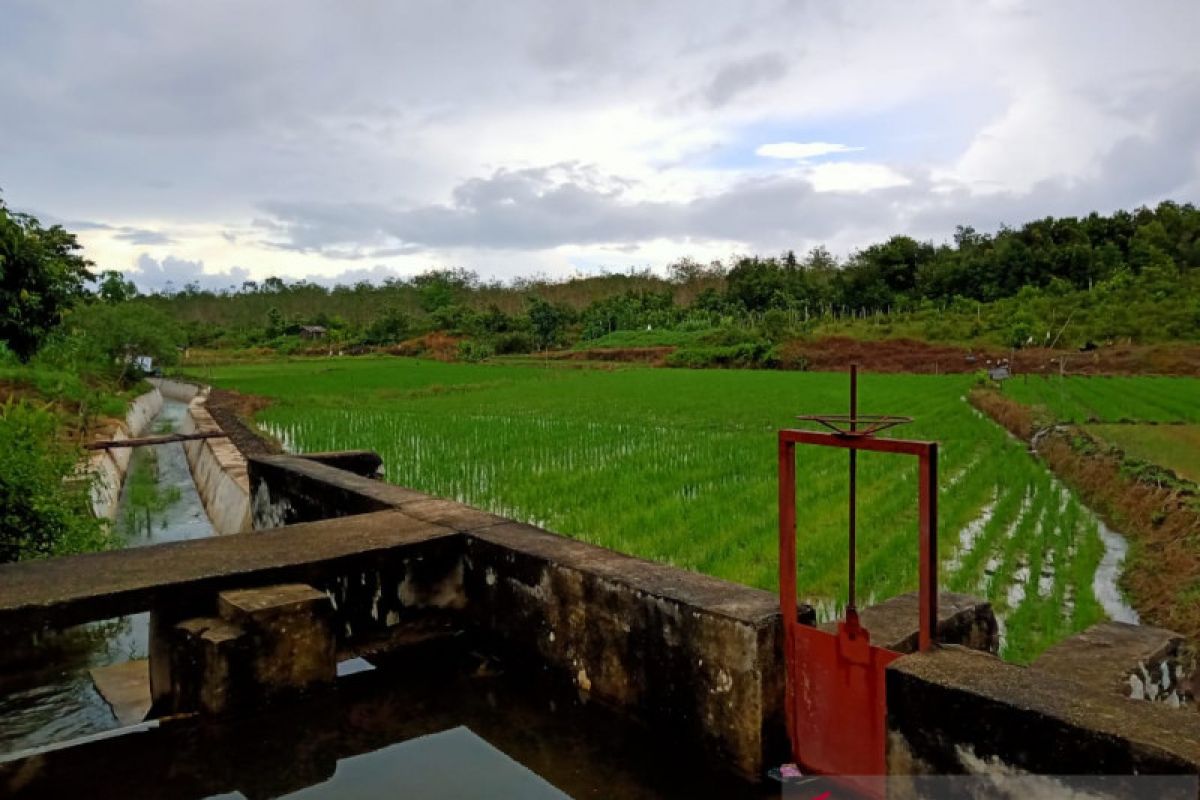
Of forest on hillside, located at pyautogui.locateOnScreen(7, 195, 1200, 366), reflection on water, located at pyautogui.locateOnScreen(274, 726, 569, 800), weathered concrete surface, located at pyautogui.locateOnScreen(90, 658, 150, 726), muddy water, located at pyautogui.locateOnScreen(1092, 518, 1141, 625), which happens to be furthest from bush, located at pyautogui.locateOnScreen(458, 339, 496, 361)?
reflection on water, located at pyautogui.locateOnScreen(274, 726, 569, 800)

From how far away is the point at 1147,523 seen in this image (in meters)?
7.35

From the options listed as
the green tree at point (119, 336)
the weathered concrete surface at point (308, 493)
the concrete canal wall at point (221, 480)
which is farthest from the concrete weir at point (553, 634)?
the green tree at point (119, 336)

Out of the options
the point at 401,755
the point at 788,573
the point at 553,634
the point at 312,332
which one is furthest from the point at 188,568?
the point at 312,332

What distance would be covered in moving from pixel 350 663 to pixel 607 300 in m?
54.0

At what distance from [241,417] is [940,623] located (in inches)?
692

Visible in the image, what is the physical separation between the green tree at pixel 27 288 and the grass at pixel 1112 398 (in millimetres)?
14344

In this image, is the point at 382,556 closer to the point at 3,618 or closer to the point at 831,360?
the point at 3,618

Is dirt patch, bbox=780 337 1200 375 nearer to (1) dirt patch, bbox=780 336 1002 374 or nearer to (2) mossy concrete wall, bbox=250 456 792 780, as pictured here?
(1) dirt patch, bbox=780 336 1002 374

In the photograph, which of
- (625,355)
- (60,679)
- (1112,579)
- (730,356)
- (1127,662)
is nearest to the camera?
(1127,662)

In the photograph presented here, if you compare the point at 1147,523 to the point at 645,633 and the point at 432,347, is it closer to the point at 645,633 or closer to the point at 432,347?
the point at 645,633

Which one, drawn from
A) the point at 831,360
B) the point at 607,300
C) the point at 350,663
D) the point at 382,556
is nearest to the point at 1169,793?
the point at 382,556

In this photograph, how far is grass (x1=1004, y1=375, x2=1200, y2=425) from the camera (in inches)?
567

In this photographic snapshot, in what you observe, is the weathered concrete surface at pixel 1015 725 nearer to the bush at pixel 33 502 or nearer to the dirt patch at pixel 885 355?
the bush at pixel 33 502

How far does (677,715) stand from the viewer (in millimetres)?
2934
